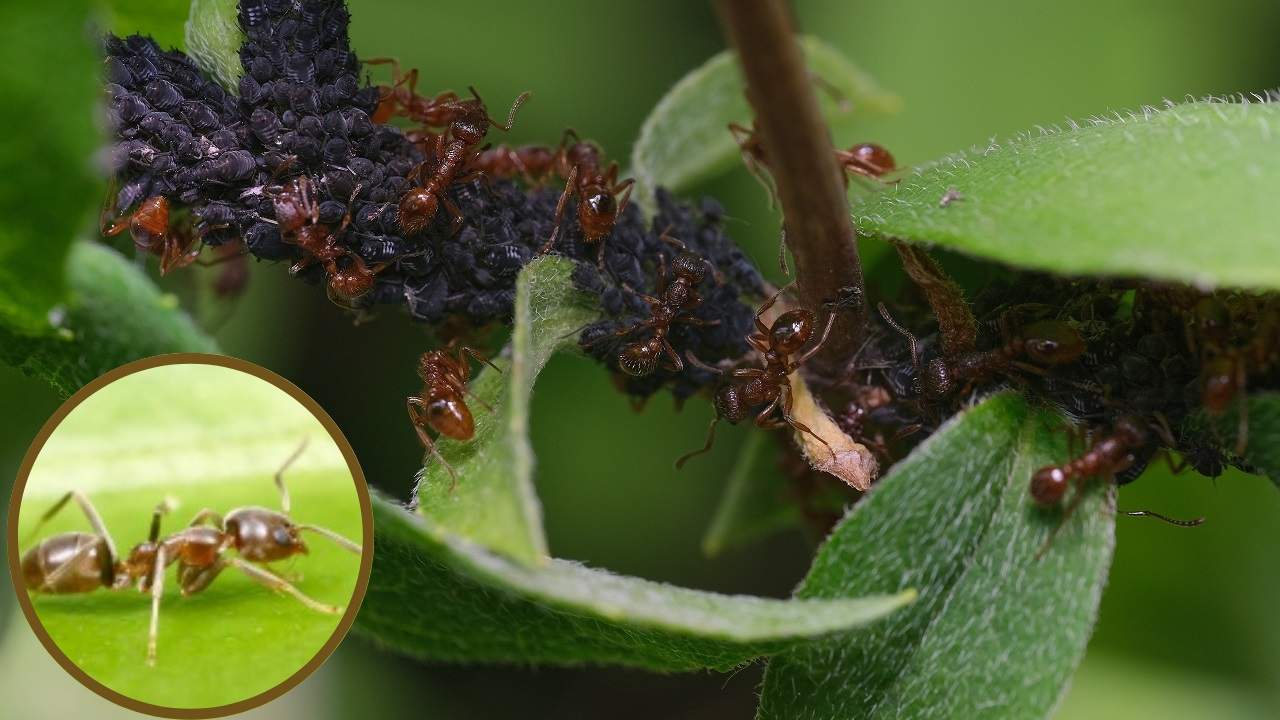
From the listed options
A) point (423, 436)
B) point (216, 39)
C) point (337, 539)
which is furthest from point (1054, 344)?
point (216, 39)

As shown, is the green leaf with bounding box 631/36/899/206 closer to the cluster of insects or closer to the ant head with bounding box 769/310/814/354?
the ant head with bounding box 769/310/814/354

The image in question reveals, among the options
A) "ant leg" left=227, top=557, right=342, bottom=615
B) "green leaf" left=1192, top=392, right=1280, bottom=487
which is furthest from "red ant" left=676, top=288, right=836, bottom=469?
"ant leg" left=227, top=557, right=342, bottom=615

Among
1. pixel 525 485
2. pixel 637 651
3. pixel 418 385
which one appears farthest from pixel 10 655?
pixel 525 485

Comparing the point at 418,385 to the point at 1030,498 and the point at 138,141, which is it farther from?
the point at 1030,498

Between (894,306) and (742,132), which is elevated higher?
(742,132)

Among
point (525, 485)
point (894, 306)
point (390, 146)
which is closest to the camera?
point (525, 485)

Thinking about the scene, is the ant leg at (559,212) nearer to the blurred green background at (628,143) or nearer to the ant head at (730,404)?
the ant head at (730,404)

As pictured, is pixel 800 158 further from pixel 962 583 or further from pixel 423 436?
pixel 423 436
